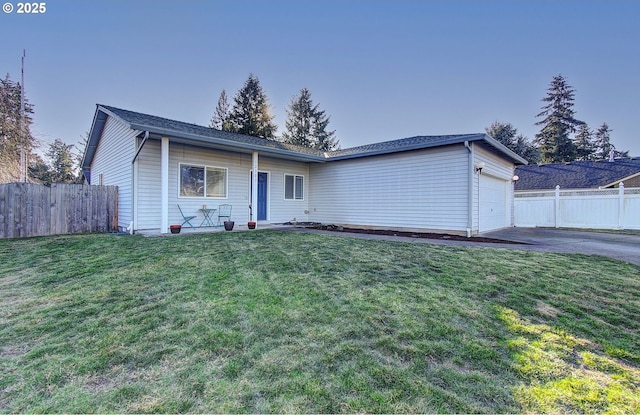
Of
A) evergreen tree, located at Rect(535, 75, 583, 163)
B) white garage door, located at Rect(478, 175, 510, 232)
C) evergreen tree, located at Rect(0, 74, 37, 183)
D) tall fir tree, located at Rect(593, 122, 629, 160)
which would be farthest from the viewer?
tall fir tree, located at Rect(593, 122, 629, 160)

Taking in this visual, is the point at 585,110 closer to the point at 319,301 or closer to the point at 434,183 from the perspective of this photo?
the point at 434,183

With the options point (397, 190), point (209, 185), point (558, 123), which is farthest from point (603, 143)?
point (209, 185)

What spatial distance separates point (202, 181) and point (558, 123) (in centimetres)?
3382

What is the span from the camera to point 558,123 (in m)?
28.0

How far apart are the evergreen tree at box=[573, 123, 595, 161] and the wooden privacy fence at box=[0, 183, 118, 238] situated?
3748 centimetres

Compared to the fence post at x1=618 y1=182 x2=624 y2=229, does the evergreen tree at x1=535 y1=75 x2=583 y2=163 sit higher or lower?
higher

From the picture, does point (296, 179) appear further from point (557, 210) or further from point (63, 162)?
point (63, 162)

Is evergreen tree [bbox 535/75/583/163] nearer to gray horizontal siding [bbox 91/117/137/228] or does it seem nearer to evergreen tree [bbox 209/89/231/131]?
evergreen tree [bbox 209/89/231/131]

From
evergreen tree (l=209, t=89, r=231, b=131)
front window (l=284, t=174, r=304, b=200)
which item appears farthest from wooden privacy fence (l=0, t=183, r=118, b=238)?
evergreen tree (l=209, t=89, r=231, b=131)

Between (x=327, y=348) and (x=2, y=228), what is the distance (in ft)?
32.7

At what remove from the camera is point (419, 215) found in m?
9.34

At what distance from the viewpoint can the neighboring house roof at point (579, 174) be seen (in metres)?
15.9

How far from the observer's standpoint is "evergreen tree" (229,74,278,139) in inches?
1109

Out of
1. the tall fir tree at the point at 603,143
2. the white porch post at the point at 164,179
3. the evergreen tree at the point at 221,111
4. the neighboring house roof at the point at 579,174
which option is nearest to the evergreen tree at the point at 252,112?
the evergreen tree at the point at 221,111
